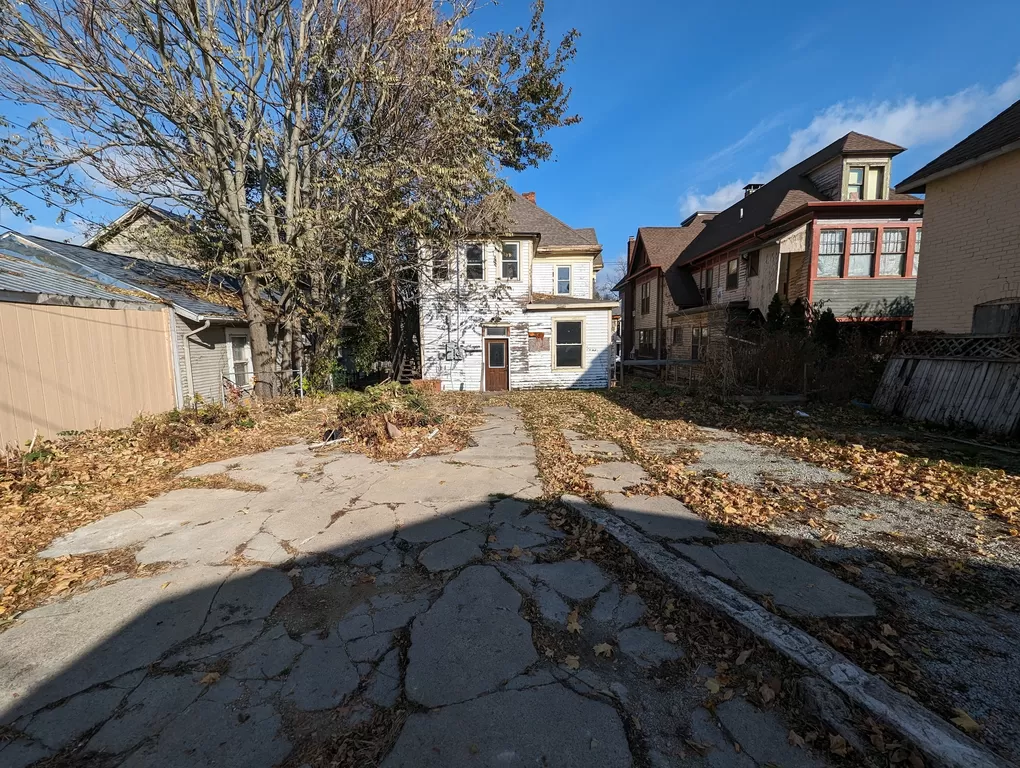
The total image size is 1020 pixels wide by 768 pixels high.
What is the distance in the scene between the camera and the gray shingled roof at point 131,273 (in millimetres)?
9234

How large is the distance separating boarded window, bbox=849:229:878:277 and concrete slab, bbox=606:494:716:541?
47.1 feet

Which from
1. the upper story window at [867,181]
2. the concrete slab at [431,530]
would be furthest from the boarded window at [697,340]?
the concrete slab at [431,530]

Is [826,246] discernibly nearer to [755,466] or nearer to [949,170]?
[949,170]

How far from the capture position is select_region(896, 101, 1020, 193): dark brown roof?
309 inches

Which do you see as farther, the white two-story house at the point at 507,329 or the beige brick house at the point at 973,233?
the white two-story house at the point at 507,329

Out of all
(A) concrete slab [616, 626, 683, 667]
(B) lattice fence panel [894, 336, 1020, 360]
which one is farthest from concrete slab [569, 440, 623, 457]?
(B) lattice fence panel [894, 336, 1020, 360]

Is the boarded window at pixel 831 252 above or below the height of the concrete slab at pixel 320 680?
above

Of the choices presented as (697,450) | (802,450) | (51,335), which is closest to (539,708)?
(697,450)

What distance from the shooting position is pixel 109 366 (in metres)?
7.57

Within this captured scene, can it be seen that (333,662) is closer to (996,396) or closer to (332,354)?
(996,396)

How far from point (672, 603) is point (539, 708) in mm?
1131

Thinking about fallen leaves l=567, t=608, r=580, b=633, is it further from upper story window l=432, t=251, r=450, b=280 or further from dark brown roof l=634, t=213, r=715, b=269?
dark brown roof l=634, t=213, r=715, b=269

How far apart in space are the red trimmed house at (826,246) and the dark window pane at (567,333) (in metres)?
4.33

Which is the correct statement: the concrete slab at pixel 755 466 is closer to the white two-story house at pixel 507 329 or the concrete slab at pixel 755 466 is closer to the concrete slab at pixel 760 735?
the concrete slab at pixel 760 735
